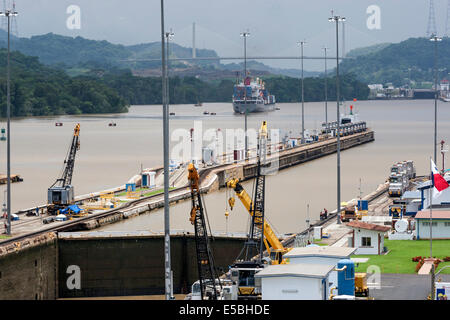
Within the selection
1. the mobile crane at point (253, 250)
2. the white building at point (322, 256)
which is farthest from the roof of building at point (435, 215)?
the white building at point (322, 256)

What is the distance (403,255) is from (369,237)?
4.88 ft

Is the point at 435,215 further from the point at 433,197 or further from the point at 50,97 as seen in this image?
the point at 50,97

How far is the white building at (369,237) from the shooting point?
3075cm

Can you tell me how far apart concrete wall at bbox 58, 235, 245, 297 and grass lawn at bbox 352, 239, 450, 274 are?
273 inches

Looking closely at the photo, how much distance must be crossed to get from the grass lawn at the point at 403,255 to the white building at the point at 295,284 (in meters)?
7.38

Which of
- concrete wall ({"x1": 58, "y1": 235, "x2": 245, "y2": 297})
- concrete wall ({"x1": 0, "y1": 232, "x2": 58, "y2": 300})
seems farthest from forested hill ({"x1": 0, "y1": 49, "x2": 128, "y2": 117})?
concrete wall ({"x1": 0, "y1": 232, "x2": 58, "y2": 300})

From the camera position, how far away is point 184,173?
213 ft

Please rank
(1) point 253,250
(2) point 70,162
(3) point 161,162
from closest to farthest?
(1) point 253,250 → (2) point 70,162 → (3) point 161,162

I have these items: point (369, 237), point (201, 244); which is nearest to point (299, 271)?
point (201, 244)

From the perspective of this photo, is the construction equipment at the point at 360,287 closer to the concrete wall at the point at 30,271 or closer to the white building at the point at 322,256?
the white building at the point at 322,256

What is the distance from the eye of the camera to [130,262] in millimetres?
35250
